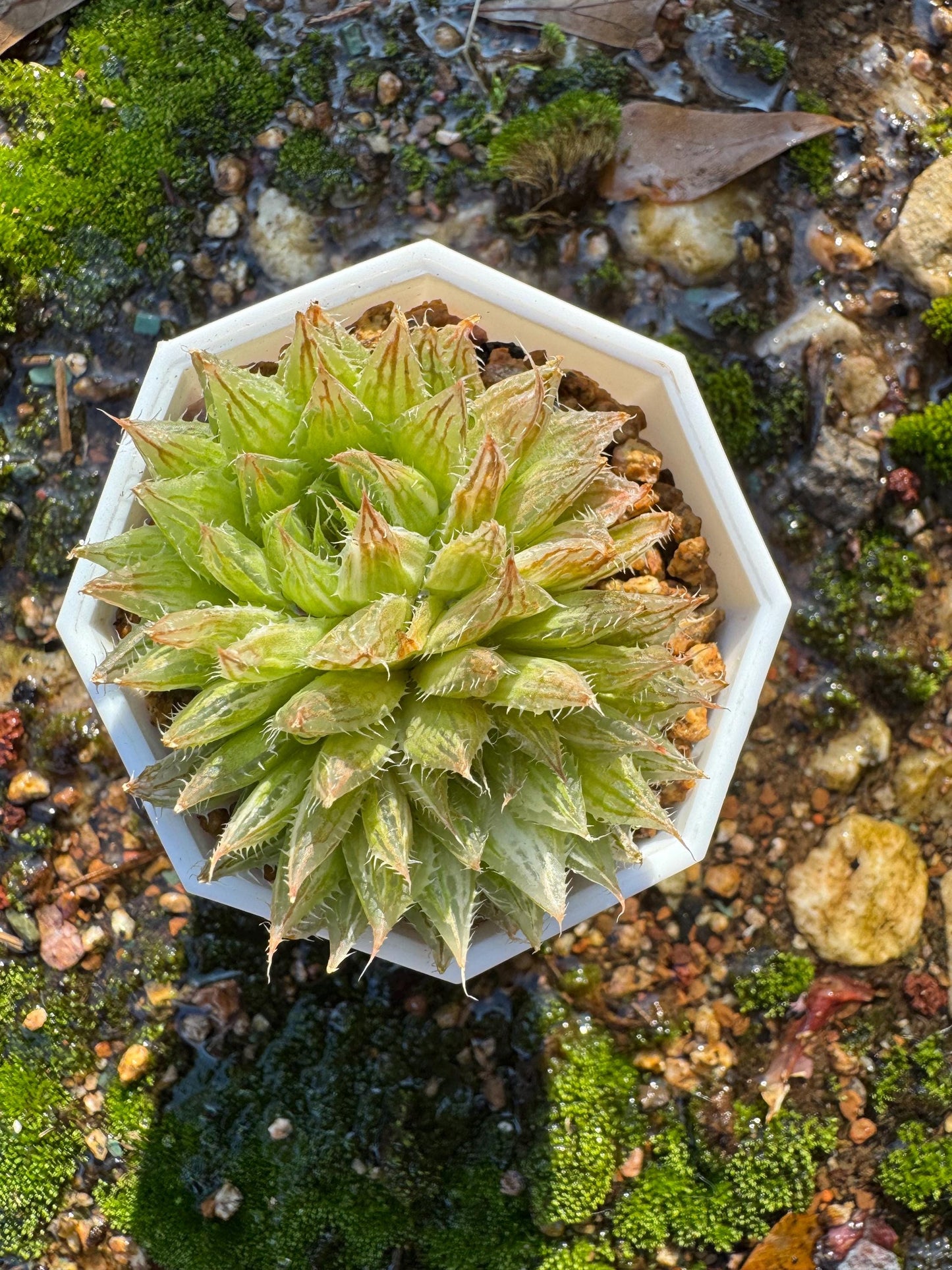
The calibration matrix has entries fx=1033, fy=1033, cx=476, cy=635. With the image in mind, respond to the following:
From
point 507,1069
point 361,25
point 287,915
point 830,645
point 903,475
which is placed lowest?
point 507,1069

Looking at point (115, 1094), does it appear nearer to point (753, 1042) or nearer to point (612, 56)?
point (753, 1042)

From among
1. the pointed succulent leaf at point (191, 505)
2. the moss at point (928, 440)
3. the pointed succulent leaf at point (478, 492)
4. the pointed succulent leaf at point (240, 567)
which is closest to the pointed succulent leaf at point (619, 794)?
the pointed succulent leaf at point (478, 492)

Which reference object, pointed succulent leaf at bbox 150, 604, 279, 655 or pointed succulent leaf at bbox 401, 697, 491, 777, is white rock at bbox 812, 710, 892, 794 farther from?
pointed succulent leaf at bbox 150, 604, 279, 655

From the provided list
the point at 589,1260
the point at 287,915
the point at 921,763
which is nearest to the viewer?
the point at 287,915

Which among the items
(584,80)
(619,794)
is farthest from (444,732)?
(584,80)

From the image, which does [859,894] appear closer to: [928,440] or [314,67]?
[928,440]

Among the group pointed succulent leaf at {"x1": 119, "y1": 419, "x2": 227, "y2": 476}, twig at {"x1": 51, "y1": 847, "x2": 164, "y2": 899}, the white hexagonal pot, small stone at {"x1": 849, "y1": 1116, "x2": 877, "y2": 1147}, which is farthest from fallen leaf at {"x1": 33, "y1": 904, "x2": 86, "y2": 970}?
small stone at {"x1": 849, "y1": 1116, "x2": 877, "y2": 1147}

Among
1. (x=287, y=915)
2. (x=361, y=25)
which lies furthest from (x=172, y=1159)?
(x=361, y=25)

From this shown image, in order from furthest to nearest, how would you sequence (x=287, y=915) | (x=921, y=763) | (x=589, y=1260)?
(x=921, y=763), (x=589, y=1260), (x=287, y=915)
